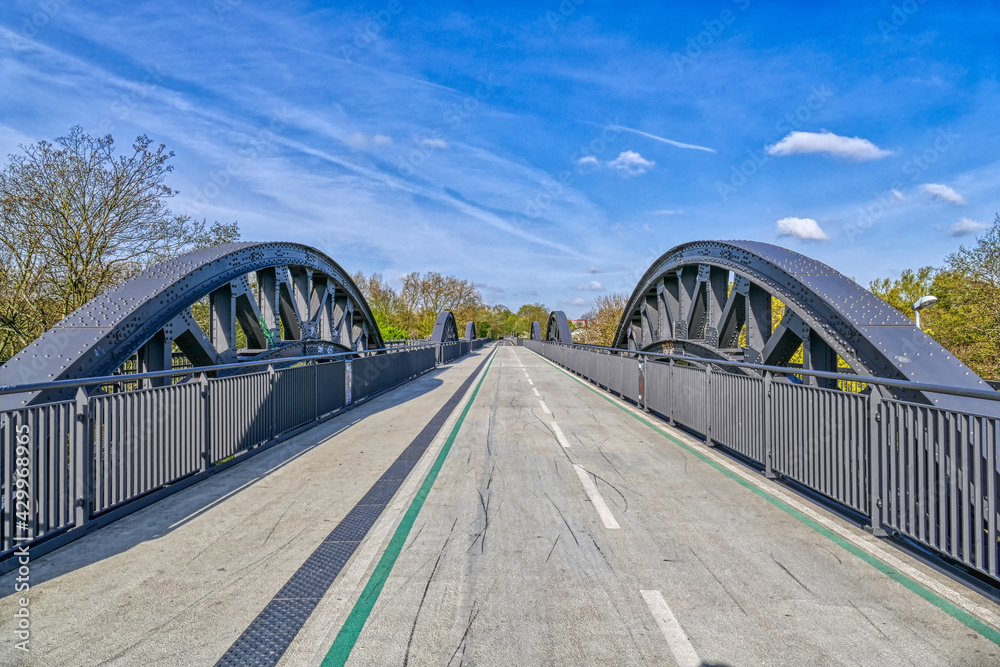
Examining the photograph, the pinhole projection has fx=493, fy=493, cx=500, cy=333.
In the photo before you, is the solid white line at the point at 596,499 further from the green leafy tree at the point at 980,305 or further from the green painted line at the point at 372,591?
the green leafy tree at the point at 980,305

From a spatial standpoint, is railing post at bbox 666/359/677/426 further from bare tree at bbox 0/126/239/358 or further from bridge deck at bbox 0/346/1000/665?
bare tree at bbox 0/126/239/358

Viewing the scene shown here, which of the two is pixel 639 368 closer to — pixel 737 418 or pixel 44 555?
pixel 737 418

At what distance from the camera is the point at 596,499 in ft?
18.3

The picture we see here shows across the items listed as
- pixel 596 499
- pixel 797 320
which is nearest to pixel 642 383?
pixel 797 320

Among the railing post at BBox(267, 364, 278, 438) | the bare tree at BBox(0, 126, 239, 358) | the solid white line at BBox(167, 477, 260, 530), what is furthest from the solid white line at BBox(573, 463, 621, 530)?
the bare tree at BBox(0, 126, 239, 358)

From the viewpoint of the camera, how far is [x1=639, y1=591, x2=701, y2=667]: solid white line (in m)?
2.76

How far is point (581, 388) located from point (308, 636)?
50.2 feet

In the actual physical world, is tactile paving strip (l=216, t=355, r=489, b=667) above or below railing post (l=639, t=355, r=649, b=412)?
below

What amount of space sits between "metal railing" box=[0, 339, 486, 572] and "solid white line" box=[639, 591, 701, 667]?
497 cm

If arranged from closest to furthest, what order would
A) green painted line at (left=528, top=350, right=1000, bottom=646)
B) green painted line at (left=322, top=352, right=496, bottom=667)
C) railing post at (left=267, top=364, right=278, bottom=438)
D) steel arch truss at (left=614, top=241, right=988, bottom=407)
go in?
green painted line at (left=322, top=352, right=496, bottom=667) < green painted line at (left=528, top=350, right=1000, bottom=646) < steel arch truss at (left=614, top=241, right=988, bottom=407) < railing post at (left=267, top=364, right=278, bottom=438)

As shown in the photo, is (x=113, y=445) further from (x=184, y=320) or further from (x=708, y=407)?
(x=708, y=407)

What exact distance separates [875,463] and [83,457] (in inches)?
288

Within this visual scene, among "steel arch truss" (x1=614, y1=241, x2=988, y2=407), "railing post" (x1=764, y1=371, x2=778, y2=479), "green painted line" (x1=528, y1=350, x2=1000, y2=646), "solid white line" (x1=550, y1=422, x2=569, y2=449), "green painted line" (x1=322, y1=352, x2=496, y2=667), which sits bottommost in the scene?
"green painted line" (x1=528, y1=350, x2=1000, y2=646)

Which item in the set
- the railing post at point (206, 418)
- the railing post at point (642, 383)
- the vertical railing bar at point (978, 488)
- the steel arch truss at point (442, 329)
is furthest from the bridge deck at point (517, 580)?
the steel arch truss at point (442, 329)
